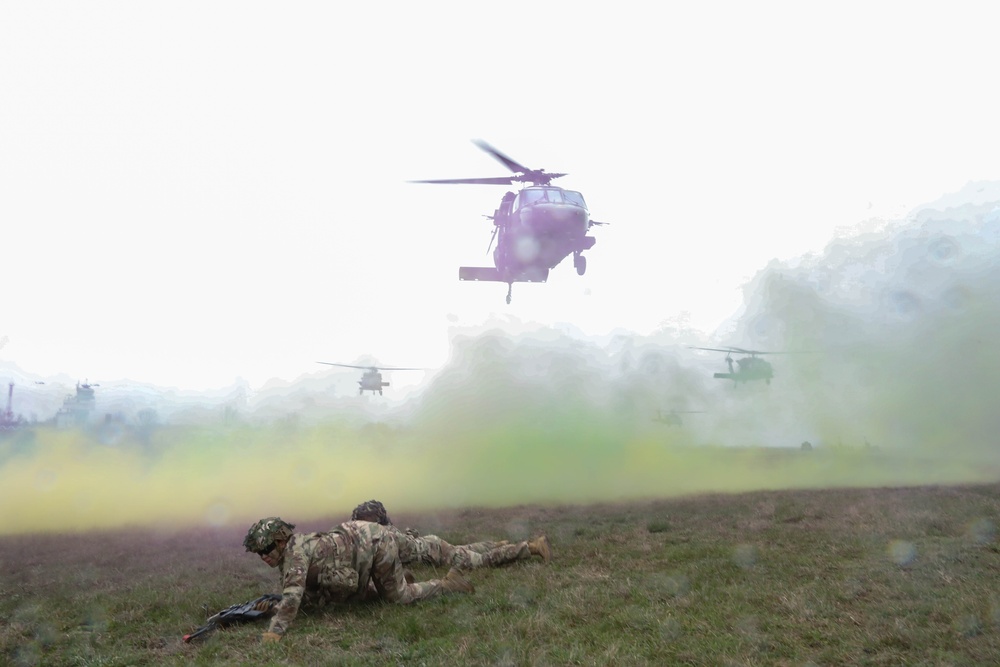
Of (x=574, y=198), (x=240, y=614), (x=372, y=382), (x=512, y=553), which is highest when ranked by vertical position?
(x=574, y=198)

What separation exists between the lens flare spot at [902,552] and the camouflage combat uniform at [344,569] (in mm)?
7021

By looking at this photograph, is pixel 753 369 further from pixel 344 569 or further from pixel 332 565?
pixel 332 565

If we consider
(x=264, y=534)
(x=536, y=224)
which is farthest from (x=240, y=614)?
(x=536, y=224)

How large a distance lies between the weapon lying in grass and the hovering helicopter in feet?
62.3

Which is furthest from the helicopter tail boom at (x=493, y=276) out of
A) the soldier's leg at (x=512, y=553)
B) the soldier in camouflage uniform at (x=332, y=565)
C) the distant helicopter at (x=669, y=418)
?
the soldier in camouflage uniform at (x=332, y=565)

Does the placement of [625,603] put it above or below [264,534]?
below

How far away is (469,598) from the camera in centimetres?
933

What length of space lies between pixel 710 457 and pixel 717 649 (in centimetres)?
3019

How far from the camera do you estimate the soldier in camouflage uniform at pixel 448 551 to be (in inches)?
451

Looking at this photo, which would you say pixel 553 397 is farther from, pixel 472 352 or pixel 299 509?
pixel 299 509

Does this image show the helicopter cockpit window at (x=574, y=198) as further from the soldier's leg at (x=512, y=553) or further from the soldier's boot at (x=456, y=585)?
the soldier's boot at (x=456, y=585)

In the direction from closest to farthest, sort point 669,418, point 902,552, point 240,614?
point 240,614, point 902,552, point 669,418

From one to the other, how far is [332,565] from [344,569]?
17 cm

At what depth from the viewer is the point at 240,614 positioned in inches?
349
